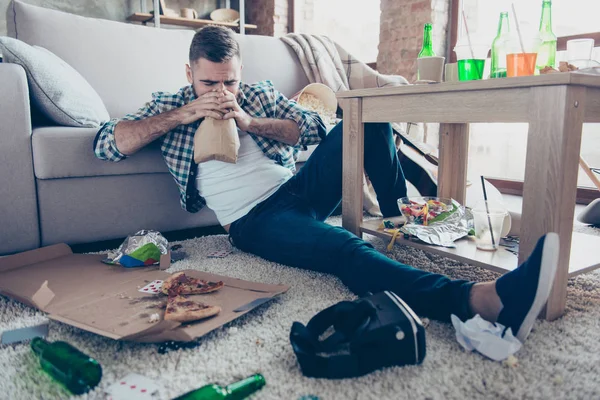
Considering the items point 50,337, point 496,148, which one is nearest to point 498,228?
point 50,337

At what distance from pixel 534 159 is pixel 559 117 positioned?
0.32 ft

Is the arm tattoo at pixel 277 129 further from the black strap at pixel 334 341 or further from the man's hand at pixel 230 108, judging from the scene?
the black strap at pixel 334 341

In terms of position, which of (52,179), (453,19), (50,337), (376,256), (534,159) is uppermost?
(453,19)

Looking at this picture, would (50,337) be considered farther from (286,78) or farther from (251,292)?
(286,78)

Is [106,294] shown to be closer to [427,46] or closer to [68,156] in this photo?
[68,156]

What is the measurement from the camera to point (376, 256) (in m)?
1.13

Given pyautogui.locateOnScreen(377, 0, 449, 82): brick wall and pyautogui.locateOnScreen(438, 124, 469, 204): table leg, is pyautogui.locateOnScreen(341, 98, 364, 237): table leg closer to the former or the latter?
pyautogui.locateOnScreen(438, 124, 469, 204): table leg

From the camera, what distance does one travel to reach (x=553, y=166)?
37.8 inches

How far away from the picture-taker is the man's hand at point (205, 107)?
1353mm

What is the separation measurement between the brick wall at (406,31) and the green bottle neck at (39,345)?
10.6 feet

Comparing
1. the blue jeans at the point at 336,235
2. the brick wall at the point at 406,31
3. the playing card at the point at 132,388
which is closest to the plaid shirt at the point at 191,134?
the blue jeans at the point at 336,235

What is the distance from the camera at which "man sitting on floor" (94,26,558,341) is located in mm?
1271

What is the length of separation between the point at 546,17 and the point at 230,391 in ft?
4.13

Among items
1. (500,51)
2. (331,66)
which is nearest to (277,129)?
(500,51)
